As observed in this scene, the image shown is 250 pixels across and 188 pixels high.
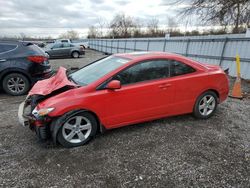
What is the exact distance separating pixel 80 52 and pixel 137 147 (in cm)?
1888

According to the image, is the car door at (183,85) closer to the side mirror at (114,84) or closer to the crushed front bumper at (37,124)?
the side mirror at (114,84)

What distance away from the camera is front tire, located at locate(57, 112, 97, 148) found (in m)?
3.30

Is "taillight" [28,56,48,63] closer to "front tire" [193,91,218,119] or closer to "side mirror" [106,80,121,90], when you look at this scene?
"side mirror" [106,80,121,90]

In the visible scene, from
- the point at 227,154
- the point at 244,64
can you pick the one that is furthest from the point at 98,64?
the point at 244,64

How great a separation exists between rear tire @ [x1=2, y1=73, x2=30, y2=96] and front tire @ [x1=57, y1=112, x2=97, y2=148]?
3976 mm

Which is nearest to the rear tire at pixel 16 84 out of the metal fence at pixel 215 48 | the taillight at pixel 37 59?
the taillight at pixel 37 59

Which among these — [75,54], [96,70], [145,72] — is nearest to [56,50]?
[75,54]

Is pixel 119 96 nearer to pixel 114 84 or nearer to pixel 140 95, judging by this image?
pixel 114 84

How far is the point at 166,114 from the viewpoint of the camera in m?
4.08

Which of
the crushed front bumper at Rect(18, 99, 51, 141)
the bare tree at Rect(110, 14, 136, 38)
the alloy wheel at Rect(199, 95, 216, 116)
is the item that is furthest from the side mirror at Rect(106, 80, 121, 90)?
the bare tree at Rect(110, 14, 136, 38)

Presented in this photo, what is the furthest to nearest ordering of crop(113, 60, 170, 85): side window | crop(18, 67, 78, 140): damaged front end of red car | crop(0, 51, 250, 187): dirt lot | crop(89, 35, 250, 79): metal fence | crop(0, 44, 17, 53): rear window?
crop(89, 35, 250, 79): metal fence
crop(0, 44, 17, 53): rear window
crop(113, 60, 170, 85): side window
crop(18, 67, 78, 140): damaged front end of red car
crop(0, 51, 250, 187): dirt lot

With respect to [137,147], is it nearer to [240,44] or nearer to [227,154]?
[227,154]

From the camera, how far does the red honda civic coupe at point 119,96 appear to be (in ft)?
10.8

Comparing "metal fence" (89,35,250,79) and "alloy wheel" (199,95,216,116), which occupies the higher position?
"metal fence" (89,35,250,79)
